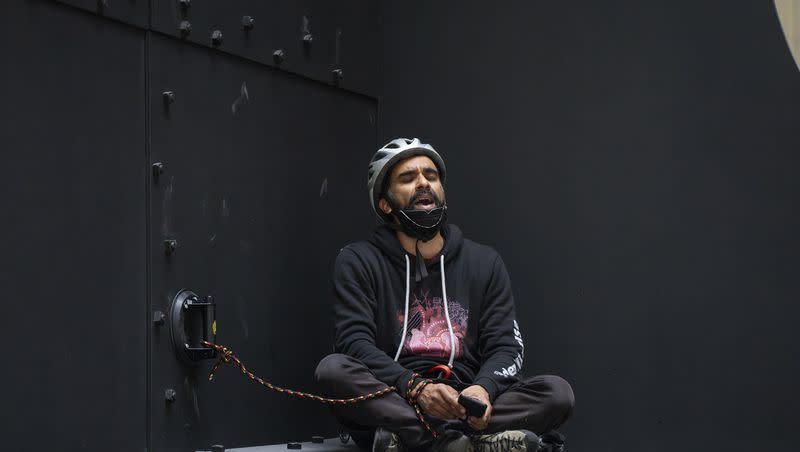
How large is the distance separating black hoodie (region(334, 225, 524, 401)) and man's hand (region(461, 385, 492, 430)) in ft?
0.55

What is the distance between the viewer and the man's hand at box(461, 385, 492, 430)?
302cm

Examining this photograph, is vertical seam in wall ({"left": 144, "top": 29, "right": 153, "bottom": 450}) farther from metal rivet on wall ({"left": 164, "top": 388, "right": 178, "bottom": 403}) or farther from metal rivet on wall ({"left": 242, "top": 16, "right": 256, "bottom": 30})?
metal rivet on wall ({"left": 242, "top": 16, "right": 256, "bottom": 30})

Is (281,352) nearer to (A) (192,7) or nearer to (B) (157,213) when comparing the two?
(B) (157,213)

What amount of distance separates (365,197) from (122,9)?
1.47m

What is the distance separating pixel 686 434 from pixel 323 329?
4.69 ft

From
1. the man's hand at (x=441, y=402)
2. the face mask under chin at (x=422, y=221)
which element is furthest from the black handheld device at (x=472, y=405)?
the face mask under chin at (x=422, y=221)

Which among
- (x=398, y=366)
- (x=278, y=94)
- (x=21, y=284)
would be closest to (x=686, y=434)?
(x=398, y=366)

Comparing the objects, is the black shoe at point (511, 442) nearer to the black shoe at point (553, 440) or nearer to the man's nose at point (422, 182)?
the black shoe at point (553, 440)

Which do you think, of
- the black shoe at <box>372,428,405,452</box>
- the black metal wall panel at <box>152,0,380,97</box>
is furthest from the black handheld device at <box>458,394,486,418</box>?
the black metal wall panel at <box>152,0,380,97</box>

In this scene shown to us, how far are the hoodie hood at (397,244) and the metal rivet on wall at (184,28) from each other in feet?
3.17

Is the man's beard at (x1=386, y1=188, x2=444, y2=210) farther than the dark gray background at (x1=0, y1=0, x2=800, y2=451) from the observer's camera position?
Yes

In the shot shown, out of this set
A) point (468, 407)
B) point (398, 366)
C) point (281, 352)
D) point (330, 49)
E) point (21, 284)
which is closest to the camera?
point (21, 284)

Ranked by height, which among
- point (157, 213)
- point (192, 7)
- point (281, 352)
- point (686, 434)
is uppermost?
point (192, 7)

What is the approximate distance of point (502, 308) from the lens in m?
3.41
